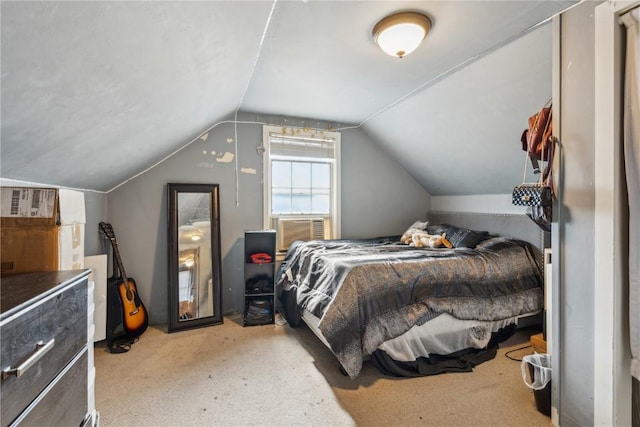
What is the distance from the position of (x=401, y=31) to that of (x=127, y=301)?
309 cm

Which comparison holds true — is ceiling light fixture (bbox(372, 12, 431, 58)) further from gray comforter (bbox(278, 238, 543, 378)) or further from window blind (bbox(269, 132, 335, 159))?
window blind (bbox(269, 132, 335, 159))

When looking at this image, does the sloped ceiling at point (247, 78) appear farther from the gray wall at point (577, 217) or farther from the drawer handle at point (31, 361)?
the drawer handle at point (31, 361)

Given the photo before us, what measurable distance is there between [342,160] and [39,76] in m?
A: 3.16

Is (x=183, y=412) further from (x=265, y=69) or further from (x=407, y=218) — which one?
(x=407, y=218)

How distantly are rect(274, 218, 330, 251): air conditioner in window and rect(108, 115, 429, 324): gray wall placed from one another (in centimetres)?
25

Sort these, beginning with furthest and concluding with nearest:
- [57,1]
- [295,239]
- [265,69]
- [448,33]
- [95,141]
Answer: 1. [295,239]
2. [265,69]
3. [448,33]
4. [95,141]
5. [57,1]

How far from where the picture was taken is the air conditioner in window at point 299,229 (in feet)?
11.8

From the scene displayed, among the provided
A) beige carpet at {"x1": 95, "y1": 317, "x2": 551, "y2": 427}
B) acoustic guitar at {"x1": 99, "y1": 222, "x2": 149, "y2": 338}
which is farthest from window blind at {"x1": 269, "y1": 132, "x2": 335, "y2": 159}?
beige carpet at {"x1": 95, "y1": 317, "x2": 551, "y2": 427}

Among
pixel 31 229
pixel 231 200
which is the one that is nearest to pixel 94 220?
pixel 231 200

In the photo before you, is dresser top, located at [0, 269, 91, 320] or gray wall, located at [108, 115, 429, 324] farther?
gray wall, located at [108, 115, 429, 324]

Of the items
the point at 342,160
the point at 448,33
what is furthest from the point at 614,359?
the point at 342,160

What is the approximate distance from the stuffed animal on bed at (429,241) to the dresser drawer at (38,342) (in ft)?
9.56

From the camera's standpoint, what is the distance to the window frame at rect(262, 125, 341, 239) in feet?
11.4

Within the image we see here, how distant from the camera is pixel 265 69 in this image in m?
2.35
